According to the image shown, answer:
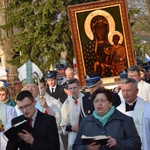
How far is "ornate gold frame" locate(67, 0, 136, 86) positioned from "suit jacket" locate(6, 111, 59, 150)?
8.89 m

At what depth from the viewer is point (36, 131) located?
6.68 metres

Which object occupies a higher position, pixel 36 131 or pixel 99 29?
pixel 99 29

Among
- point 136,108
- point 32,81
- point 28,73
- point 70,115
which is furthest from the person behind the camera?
point 28,73

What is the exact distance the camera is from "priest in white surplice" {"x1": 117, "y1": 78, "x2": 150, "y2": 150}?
27.3 feet

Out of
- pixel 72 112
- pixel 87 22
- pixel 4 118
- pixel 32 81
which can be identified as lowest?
pixel 72 112

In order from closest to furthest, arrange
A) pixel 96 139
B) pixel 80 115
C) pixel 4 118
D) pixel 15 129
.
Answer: pixel 96 139, pixel 15 129, pixel 4 118, pixel 80 115

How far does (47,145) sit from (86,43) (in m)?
9.37

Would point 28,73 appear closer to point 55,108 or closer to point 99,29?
point 55,108

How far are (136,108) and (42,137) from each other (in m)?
2.19

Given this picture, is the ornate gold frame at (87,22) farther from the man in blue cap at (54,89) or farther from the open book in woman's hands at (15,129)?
the open book in woman's hands at (15,129)

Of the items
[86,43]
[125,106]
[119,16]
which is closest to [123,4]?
[119,16]

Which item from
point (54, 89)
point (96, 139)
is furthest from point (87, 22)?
point (96, 139)

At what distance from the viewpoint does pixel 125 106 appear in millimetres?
8641

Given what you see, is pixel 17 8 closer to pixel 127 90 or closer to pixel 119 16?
pixel 119 16
